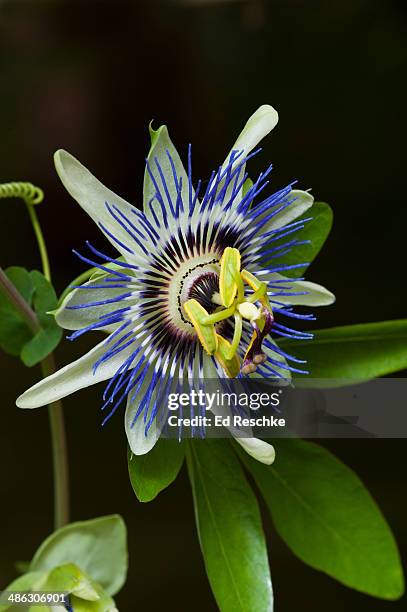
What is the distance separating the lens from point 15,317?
85 cm

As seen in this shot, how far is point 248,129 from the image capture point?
755mm

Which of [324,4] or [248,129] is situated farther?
[324,4]

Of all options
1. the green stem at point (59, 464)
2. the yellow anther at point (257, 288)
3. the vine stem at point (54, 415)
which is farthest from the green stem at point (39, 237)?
the yellow anther at point (257, 288)

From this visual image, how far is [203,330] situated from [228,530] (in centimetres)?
28

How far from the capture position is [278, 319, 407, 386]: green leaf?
2.95ft

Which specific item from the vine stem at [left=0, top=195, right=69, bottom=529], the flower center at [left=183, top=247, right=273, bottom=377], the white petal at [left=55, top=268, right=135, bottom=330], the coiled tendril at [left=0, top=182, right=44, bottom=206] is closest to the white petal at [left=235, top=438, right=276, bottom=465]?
the flower center at [left=183, top=247, right=273, bottom=377]

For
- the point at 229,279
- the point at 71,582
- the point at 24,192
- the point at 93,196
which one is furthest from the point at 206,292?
the point at 71,582

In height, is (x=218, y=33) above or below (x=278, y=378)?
above

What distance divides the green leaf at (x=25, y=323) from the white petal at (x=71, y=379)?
0.11 metres

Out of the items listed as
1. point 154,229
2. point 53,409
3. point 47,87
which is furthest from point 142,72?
point 53,409

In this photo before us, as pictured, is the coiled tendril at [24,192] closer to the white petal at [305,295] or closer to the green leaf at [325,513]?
the white petal at [305,295]

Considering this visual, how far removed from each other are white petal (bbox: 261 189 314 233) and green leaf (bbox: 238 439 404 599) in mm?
282

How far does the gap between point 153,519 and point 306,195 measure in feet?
1.87

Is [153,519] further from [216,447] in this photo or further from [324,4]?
[324,4]
